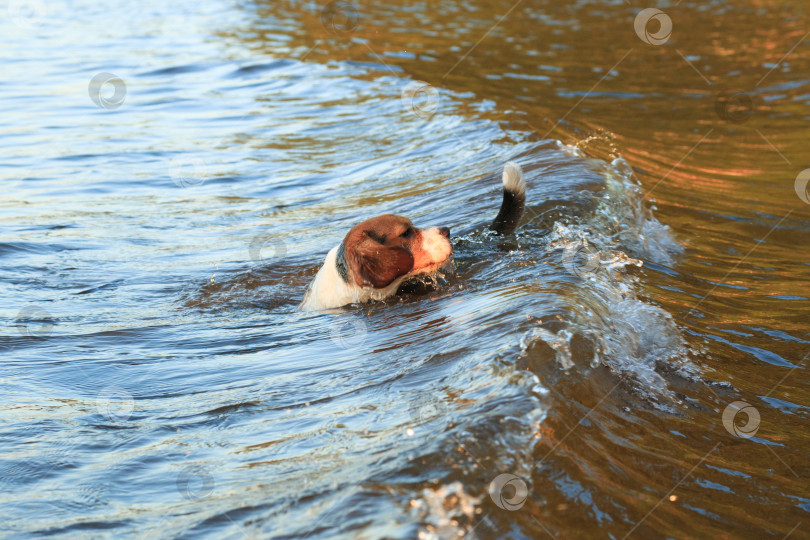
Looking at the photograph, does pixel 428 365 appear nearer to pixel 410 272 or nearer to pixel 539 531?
pixel 539 531

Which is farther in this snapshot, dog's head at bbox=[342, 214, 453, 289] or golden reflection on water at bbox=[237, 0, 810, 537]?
dog's head at bbox=[342, 214, 453, 289]

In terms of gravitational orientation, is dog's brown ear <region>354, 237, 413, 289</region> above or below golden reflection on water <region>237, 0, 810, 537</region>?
above

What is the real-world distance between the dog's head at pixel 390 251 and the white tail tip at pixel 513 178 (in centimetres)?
59

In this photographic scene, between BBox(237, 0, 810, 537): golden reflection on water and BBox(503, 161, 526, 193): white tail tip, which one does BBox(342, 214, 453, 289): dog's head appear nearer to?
BBox(503, 161, 526, 193): white tail tip

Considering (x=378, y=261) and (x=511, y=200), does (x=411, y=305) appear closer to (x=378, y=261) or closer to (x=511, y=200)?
(x=378, y=261)

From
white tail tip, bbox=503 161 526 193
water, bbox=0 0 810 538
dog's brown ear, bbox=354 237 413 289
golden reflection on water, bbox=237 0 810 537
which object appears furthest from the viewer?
white tail tip, bbox=503 161 526 193

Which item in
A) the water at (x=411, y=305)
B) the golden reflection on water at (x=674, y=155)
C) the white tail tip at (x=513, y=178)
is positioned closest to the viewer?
the water at (x=411, y=305)

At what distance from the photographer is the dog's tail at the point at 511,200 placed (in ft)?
20.1

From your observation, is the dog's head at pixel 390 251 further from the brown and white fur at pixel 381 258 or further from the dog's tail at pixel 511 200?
the dog's tail at pixel 511 200

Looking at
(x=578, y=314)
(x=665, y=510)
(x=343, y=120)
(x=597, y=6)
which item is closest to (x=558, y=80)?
(x=343, y=120)

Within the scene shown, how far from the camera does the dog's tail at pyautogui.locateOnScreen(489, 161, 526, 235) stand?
6.12 m

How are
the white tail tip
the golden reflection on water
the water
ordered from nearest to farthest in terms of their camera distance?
the water
the golden reflection on water
the white tail tip

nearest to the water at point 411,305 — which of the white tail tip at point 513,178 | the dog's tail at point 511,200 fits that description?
the dog's tail at point 511,200

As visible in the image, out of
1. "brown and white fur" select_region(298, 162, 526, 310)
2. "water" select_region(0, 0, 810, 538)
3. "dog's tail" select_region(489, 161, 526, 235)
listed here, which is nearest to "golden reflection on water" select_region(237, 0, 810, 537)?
"water" select_region(0, 0, 810, 538)
